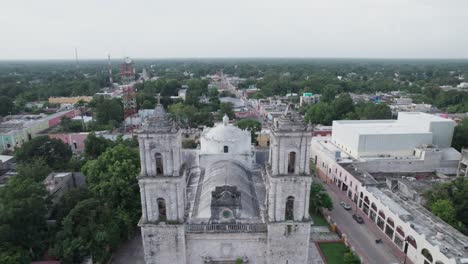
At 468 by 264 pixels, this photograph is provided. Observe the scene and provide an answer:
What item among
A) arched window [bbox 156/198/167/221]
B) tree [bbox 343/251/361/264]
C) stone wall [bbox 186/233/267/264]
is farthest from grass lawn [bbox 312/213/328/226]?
arched window [bbox 156/198/167/221]

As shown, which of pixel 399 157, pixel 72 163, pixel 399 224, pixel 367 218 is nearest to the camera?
pixel 399 224

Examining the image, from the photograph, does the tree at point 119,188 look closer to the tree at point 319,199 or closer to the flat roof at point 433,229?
the tree at point 319,199

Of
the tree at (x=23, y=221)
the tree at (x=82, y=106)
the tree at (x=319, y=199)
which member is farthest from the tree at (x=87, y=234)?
the tree at (x=82, y=106)

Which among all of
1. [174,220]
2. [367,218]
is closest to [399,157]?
[367,218]

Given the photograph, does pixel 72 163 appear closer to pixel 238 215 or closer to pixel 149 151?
pixel 149 151

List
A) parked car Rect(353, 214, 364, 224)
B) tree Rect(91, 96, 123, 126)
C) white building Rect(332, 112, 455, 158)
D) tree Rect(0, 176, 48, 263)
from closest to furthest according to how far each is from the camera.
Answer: tree Rect(0, 176, 48, 263), parked car Rect(353, 214, 364, 224), white building Rect(332, 112, 455, 158), tree Rect(91, 96, 123, 126)

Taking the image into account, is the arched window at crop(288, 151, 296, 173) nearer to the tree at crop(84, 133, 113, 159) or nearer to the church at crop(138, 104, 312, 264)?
the church at crop(138, 104, 312, 264)
